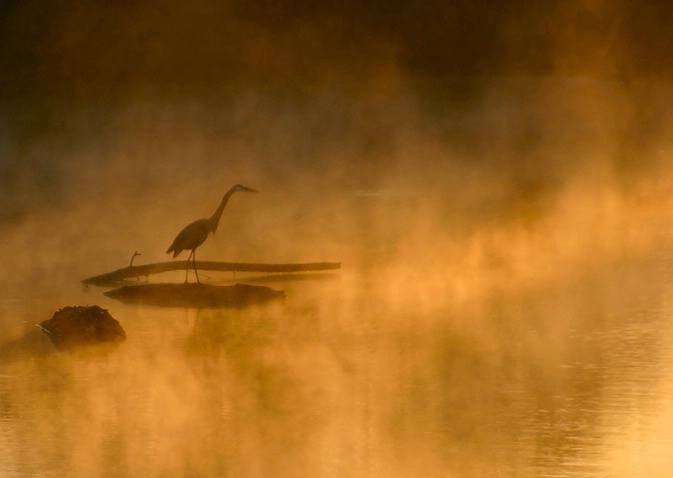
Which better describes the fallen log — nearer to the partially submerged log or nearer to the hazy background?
the hazy background

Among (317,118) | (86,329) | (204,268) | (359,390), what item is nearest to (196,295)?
(204,268)

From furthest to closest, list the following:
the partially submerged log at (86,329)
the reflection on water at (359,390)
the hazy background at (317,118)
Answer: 1. the hazy background at (317,118)
2. the partially submerged log at (86,329)
3. the reflection on water at (359,390)

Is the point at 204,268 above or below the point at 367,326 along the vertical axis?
above

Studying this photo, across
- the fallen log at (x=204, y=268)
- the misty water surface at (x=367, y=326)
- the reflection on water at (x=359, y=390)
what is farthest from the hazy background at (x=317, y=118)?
the reflection on water at (x=359, y=390)

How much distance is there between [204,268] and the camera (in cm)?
898

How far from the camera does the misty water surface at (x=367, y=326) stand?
5.66 m

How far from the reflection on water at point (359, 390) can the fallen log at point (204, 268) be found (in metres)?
0.33

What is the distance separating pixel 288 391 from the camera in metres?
6.43

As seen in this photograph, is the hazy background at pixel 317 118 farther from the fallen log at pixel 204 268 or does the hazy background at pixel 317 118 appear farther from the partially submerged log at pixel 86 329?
the partially submerged log at pixel 86 329

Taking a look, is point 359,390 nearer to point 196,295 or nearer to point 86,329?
point 86,329

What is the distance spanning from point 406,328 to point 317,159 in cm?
798

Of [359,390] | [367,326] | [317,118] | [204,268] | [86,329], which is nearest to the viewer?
[359,390]

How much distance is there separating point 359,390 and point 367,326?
1251 millimetres

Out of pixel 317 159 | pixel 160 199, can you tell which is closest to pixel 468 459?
pixel 160 199
